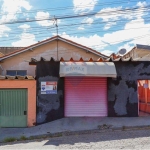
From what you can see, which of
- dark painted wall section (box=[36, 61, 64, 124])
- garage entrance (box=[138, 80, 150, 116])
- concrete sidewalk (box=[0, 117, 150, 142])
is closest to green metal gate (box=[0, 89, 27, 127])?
concrete sidewalk (box=[0, 117, 150, 142])

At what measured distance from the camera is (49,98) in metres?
12.7

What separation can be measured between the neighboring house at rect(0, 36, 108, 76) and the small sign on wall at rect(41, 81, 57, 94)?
635 cm

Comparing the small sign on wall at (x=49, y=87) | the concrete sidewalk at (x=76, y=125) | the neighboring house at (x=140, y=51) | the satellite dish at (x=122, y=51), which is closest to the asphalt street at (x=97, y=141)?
the concrete sidewalk at (x=76, y=125)

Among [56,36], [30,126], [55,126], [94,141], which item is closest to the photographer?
[94,141]

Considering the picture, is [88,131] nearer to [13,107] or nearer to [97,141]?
[97,141]

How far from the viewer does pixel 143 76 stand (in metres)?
13.0

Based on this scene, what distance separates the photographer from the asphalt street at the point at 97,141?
7.96m

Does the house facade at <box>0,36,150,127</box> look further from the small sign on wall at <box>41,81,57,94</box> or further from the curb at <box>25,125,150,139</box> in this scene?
the curb at <box>25,125,150,139</box>

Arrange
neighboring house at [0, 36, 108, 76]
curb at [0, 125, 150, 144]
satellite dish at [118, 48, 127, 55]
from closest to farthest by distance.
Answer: curb at [0, 125, 150, 144], neighboring house at [0, 36, 108, 76], satellite dish at [118, 48, 127, 55]

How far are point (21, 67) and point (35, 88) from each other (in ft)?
22.8

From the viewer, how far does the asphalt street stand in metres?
7.96


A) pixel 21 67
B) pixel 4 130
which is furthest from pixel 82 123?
pixel 21 67

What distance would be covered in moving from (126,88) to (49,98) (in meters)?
4.65

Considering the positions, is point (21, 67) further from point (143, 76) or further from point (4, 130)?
point (143, 76)
